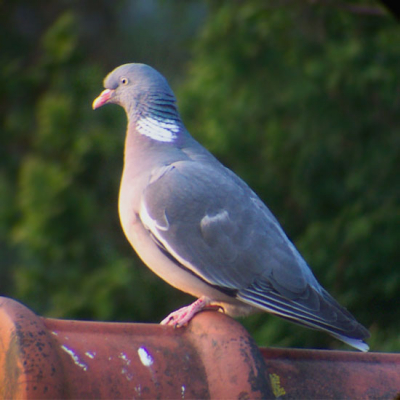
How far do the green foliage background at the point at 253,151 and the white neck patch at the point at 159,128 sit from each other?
1.55 m

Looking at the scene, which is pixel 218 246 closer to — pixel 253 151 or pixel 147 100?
pixel 147 100

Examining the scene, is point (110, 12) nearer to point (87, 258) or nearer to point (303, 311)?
point (87, 258)

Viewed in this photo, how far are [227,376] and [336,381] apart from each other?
0.37 m

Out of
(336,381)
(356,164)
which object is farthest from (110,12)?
(336,381)

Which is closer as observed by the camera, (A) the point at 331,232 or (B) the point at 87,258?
(A) the point at 331,232

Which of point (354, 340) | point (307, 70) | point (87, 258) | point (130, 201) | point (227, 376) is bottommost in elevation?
point (87, 258)

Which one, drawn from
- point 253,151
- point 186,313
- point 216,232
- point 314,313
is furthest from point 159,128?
point 253,151

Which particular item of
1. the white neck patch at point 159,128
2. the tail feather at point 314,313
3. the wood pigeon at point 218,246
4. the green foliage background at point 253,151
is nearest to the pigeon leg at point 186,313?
the wood pigeon at point 218,246

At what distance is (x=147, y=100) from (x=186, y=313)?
3.34 ft

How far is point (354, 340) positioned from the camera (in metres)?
2.39

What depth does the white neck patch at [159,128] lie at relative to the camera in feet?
9.46

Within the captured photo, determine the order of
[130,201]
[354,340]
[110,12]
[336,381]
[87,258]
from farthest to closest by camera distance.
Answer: [110,12]
[87,258]
[130,201]
[354,340]
[336,381]

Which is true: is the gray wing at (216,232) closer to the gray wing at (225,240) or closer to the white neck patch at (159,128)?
the gray wing at (225,240)

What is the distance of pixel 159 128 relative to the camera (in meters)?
2.93
